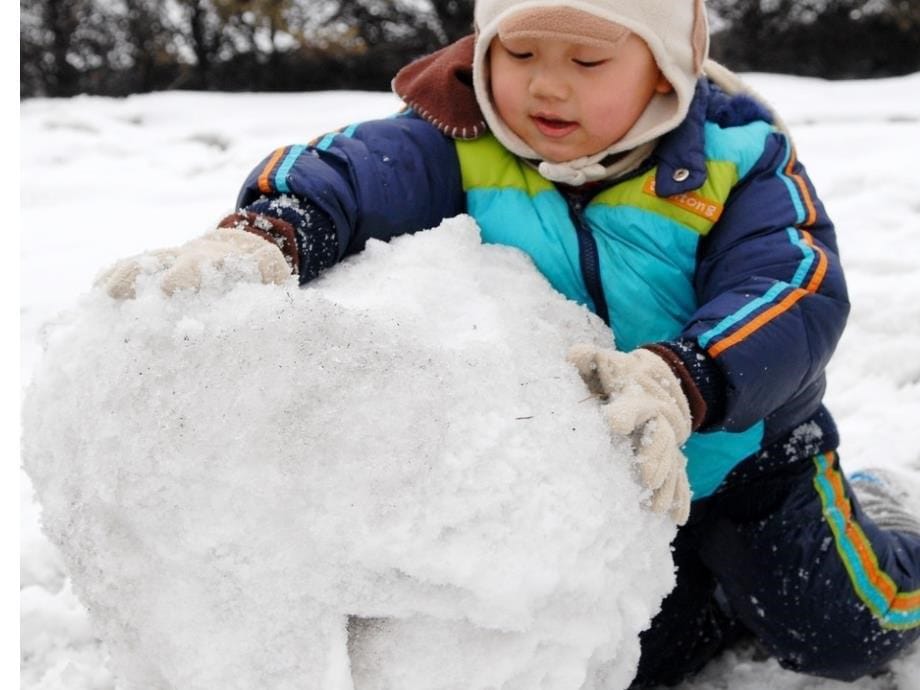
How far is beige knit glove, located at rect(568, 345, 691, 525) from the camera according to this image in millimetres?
1043

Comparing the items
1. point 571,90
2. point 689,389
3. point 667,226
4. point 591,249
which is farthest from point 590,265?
point 689,389

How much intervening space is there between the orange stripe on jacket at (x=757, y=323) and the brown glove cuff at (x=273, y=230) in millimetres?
539

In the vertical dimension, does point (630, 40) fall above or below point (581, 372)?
above

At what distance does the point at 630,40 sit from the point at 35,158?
468cm

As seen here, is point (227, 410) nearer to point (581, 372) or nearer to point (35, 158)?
point (581, 372)

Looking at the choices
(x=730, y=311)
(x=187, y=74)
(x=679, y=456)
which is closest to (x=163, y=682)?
(x=679, y=456)

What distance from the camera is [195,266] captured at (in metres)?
1.04

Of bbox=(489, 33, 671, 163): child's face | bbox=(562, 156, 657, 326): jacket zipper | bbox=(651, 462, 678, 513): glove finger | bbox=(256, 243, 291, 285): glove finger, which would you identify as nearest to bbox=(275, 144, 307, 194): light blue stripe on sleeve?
bbox=(256, 243, 291, 285): glove finger

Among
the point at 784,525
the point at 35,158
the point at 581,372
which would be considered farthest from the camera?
the point at 35,158

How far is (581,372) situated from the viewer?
3.74ft

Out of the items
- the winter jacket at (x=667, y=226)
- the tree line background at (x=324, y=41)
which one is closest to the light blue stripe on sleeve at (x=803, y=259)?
the winter jacket at (x=667, y=226)

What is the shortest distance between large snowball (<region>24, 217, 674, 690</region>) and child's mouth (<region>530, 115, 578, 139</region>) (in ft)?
1.65

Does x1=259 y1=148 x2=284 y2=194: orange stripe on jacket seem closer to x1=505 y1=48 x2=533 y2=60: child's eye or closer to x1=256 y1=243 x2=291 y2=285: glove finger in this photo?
x1=256 y1=243 x2=291 y2=285: glove finger

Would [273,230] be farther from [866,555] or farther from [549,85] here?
[866,555]
